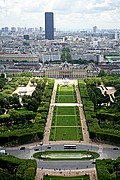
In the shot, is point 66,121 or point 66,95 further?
point 66,95

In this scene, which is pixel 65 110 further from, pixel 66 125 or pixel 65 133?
pixel 65 133

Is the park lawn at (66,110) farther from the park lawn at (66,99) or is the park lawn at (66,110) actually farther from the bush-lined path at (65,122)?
the park lawn at (66,99)

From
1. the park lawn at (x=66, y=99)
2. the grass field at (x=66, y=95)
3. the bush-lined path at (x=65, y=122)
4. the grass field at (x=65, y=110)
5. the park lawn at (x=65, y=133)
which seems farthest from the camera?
the grass field at (x=66, y=95)

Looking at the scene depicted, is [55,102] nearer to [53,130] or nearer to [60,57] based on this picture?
[53,130]

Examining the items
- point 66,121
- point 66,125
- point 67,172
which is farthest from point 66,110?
point 67,172

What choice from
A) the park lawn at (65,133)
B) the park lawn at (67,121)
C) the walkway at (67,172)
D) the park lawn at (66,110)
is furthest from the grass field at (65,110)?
the walkway at (67,172)

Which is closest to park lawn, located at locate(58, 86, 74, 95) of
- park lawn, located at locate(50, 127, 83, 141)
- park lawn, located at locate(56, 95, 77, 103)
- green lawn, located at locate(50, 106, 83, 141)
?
park lawn, located at locate(56, 95, 77, 103)
